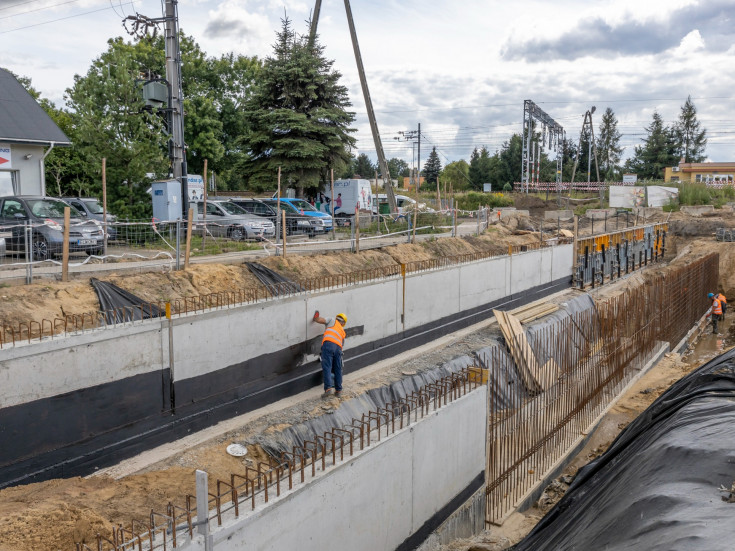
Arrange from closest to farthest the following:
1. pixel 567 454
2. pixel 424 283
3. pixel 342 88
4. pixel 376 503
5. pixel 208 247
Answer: pixel 376 503
pixel 567 454
pixel 424 283
pixel 208 247
pixel 342 88

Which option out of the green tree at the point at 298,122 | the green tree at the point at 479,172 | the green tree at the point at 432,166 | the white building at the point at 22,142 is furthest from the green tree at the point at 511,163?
the white building at the point at 22,142

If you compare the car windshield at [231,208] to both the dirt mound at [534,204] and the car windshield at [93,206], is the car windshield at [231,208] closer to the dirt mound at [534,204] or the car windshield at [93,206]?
the car windshield at [93,206]

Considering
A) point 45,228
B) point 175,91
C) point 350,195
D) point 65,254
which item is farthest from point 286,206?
Answer: point 65,254

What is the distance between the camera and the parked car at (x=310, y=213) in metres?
20.3

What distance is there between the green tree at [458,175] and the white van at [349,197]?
3789 cm

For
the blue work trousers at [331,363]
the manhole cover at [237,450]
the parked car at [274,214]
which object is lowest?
the manhole cover at [237,450]

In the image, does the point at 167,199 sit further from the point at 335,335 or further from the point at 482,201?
the point at 482,201

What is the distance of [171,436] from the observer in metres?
8.86

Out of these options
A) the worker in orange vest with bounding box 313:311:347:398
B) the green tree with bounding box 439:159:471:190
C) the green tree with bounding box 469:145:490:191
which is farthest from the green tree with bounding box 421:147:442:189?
the worker in orange vest with bounding box 313:311:347:398

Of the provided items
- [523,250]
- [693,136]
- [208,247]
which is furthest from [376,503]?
[693,136]

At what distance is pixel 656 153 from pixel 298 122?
58.6m

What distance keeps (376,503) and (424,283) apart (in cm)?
931

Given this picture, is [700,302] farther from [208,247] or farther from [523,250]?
[208,247]

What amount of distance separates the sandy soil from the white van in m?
9.95
